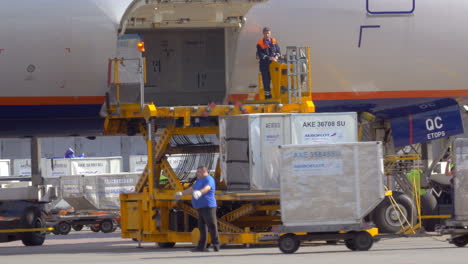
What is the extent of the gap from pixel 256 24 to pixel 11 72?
5.01 metres

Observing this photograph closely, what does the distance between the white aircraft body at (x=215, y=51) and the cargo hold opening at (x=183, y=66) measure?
0.07ft

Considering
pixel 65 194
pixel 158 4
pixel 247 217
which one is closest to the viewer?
pixel 158 4

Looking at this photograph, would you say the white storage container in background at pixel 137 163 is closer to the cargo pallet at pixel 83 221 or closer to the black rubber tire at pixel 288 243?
the cargo pallet at pixel 83 221

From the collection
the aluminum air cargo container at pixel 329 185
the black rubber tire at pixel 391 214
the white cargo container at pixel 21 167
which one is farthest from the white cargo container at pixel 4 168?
the aluminum air cargo container at pixel 329 185

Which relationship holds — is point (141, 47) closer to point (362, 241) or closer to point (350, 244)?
point (350, 244)

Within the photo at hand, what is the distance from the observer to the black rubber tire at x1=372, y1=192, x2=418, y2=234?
2119cm

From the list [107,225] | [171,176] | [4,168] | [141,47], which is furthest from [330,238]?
[4,168]

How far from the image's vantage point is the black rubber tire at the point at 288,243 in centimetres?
1639

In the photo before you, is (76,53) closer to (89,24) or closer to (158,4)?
(89,24)

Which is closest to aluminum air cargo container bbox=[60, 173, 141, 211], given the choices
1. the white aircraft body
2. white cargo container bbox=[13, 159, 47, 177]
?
the white aircraft body

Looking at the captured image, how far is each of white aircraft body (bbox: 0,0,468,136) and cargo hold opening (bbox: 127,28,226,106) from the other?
0.07 feet

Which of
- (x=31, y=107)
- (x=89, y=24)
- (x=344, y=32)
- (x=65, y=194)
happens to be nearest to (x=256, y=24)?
(x=344, y=32)

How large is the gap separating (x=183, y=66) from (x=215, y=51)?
752mm

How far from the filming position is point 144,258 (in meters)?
16.2
